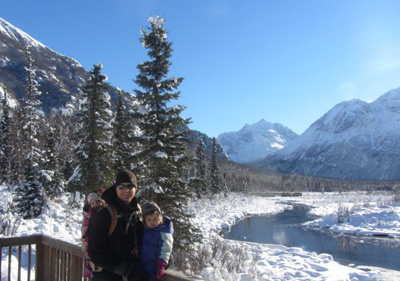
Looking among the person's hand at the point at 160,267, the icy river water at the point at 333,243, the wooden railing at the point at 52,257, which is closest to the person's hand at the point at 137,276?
the person's hand at the point at 160,267

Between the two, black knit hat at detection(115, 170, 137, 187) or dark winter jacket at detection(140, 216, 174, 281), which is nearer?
dark winter jacket at detection(140, 216, 174, 281)

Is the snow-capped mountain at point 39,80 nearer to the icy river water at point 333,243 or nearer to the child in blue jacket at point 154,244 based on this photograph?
the icy river water at point 333,243

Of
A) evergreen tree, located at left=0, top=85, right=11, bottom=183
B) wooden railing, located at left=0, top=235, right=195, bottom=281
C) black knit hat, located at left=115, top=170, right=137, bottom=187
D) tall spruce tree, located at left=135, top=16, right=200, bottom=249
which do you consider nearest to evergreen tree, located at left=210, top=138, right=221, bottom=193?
evergreen tree, located at left=0, top=85, right=11, bottom=183

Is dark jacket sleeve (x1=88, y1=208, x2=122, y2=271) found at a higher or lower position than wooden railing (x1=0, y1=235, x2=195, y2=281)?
higher

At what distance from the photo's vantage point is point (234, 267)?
39.2 feet

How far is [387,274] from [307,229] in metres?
16.5

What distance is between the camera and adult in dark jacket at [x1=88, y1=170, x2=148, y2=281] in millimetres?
3189

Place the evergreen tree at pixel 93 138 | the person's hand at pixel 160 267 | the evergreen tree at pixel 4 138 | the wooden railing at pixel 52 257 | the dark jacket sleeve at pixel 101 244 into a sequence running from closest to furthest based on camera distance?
the dark jacket sleeve at pixel 101 244
the person's hand at pixel 160 267
the wooden railing at pixel 52 257
the evergreen tree at pixel 93 138
the evergreen tree at pixel 4 138

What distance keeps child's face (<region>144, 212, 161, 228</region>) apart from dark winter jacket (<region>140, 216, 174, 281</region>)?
0.17 feet

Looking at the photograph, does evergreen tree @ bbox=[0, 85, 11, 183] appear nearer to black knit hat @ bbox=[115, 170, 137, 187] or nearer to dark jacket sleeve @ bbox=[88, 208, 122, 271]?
black knit hat @ bbox=[115, 170, 137, 187]

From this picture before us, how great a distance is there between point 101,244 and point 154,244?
53 centimetres

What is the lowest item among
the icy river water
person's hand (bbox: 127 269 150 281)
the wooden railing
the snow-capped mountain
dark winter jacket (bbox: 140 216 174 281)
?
the icy river water

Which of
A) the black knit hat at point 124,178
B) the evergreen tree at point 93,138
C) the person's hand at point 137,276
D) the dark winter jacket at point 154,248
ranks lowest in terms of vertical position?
the person's hand at point 137,276

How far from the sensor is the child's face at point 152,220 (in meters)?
3.46
